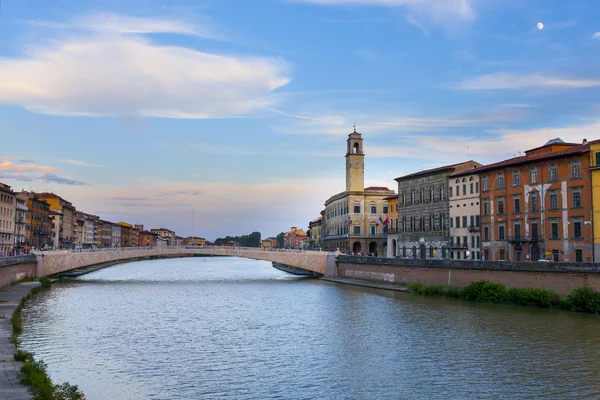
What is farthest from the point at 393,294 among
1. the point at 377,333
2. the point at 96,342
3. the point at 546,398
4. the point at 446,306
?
the point at 546,398

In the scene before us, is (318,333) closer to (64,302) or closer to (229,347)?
(229,347)

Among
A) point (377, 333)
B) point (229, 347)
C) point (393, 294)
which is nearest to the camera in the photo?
point (229, 347)

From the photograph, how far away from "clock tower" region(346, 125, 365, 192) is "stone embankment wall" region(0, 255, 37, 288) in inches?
2045

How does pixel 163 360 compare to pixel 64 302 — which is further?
pixel 64 302

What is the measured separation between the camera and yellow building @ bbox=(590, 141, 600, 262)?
4541 centimetres

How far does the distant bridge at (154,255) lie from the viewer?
6701 centimetres

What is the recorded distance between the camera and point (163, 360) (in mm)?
25156

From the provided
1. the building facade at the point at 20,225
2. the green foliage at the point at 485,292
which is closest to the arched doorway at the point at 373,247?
the building facade at the point at 20,225

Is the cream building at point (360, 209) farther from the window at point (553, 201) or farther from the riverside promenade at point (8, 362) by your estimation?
the riverside promenade at point (8, 362)

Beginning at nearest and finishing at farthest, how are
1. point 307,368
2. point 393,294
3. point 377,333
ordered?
point 307,368, point 377,333, point 393,294

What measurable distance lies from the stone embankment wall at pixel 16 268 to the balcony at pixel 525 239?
4337 centimetres

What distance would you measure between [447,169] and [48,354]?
50390 mm

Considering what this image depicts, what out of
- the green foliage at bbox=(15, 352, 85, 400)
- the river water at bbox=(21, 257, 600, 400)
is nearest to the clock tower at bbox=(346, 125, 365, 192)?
the river water at bbox=(21, 257, 600, 400)

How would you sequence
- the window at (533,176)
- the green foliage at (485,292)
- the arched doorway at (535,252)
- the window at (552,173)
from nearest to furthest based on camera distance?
1. the green foliage at (485,292)
2. the window at (552,173)
3. the window at (533,176)
4. the arched doorway at (535,252)
